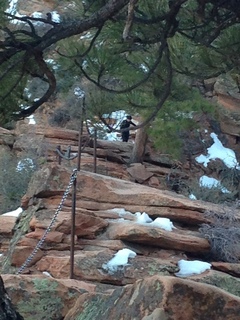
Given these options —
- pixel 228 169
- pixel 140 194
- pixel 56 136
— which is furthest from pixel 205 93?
pixel 140 194

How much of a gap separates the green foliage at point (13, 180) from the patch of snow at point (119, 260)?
4790 mm

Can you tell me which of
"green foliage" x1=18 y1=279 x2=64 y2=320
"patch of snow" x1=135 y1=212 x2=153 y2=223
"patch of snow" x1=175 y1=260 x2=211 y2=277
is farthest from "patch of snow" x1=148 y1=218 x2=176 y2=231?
"green foliage" x1=18 y1=279 x2=64 y2=320

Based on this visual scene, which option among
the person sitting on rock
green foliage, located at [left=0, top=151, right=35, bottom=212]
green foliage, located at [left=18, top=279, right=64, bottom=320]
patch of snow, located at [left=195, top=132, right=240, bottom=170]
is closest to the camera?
green foliage, located at [left=18, top=279, right=64, bottom=320]

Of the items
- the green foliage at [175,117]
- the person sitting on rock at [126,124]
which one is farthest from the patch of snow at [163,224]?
the person sitting on rock at [126,124]

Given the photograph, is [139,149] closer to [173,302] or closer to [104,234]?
[104,234]

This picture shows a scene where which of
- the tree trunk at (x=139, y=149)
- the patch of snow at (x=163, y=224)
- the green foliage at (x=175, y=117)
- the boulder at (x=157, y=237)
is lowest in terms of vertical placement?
the boulder at (x=157, y=237)

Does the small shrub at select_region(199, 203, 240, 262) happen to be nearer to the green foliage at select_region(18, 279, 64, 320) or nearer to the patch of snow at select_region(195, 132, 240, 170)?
the green foliage at select_region(18, 279, 64, 320)

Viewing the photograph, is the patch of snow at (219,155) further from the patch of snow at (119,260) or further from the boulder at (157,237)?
the patch of snow at (119,260)

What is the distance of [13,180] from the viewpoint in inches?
465

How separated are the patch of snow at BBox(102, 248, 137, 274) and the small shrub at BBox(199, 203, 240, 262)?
101 centimetres

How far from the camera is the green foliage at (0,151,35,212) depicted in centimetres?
1151

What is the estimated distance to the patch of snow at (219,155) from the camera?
14.9m

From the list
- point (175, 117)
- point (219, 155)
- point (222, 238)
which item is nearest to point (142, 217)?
point (222, 238)

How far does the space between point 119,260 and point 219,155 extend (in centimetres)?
883
